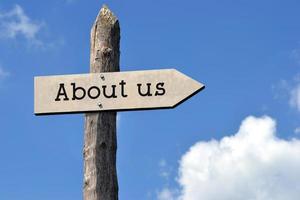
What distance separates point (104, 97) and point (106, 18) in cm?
84

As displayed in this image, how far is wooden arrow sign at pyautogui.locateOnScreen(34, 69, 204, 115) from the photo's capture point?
5570mm

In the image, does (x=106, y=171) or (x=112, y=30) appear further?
(x=112, y=30)

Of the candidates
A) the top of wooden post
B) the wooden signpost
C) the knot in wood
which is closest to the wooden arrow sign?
the wooden signpost

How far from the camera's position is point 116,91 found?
5.63m

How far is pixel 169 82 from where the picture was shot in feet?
18.4

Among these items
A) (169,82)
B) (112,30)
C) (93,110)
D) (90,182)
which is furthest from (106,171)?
(112,30)

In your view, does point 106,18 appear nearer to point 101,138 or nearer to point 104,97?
point 104,97

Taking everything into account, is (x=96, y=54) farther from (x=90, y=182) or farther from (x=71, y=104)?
(x=90, y=182)

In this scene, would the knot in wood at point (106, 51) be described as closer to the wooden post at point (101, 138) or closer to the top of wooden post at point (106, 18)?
the wooden post at point (101, 138)

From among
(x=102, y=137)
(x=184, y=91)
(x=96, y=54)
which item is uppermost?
(x=96, y=54)

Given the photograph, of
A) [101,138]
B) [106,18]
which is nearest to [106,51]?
[106,18]

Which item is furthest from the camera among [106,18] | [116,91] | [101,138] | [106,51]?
[106,18]

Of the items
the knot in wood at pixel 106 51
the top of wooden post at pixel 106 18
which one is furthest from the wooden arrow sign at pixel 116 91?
the top of wooden post at pixel 106 18

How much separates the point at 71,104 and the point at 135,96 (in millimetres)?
584
